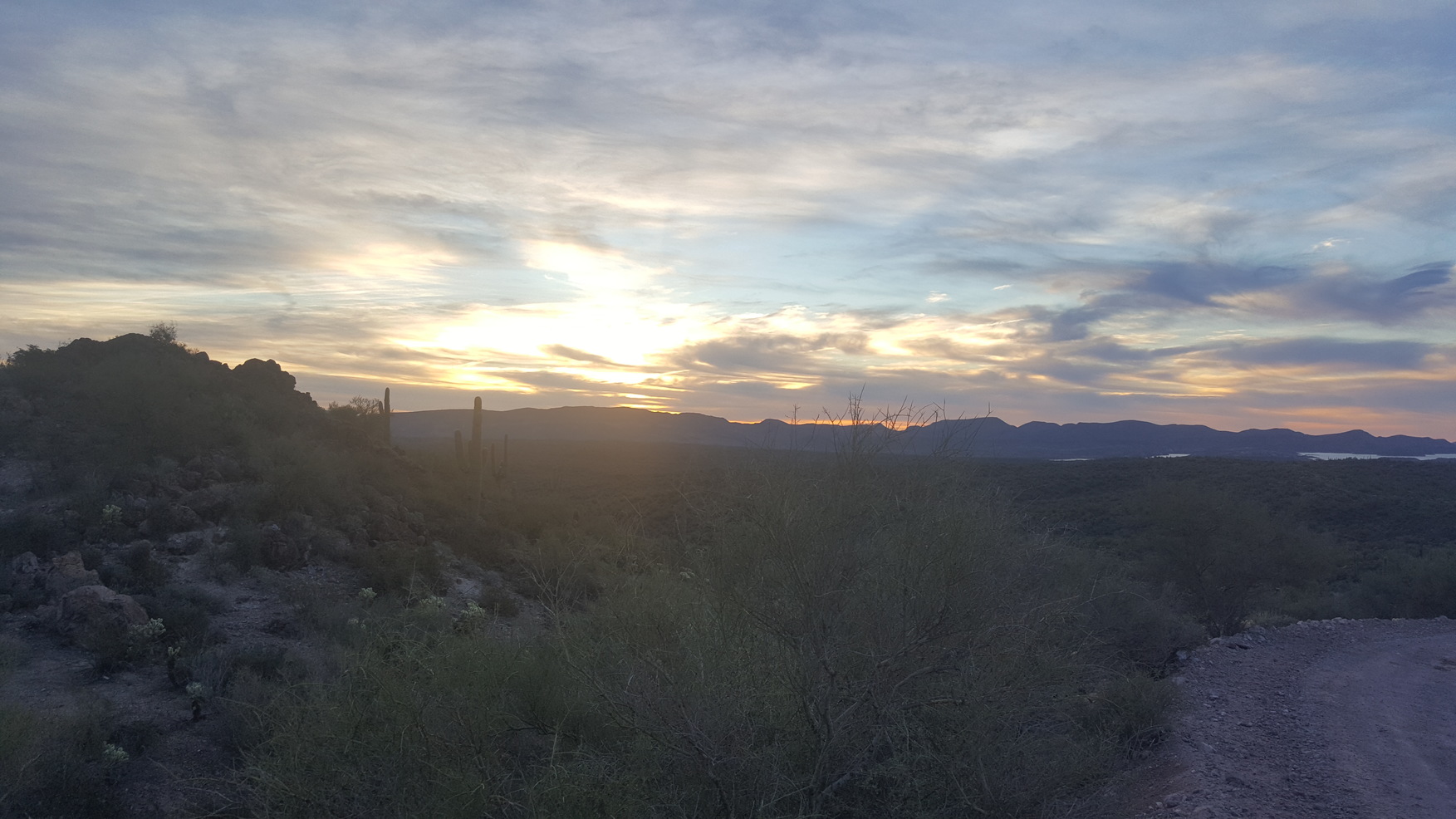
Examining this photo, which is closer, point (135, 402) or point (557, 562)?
point (557, 562)

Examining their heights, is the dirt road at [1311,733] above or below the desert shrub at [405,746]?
below

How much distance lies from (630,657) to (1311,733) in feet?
27.2

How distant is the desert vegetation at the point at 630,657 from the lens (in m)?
5.98

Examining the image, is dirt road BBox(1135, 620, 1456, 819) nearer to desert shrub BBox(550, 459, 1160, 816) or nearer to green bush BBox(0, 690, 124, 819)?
desert shrub BBox(550, 459, 1160, 816)

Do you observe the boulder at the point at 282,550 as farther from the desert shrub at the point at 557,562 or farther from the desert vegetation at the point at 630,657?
the desert shrub at the point at 557,562

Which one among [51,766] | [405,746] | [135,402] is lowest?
[51,766]

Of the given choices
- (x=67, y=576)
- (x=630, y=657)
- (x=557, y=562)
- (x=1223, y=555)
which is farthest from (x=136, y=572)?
(x=1223, y=555)

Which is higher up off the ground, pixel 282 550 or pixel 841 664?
pixel 841 664

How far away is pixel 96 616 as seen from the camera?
12789 millimetres

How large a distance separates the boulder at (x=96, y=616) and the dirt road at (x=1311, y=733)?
1376cm

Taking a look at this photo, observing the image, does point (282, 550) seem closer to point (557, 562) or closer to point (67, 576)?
point (67, 576)

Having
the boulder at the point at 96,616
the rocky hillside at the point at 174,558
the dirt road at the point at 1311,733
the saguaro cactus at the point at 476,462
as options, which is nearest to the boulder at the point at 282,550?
the rocky hillside at the point at 174,558

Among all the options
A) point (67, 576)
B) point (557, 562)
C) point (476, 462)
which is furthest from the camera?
point (476, 462)

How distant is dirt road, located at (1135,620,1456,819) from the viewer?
7.60m
